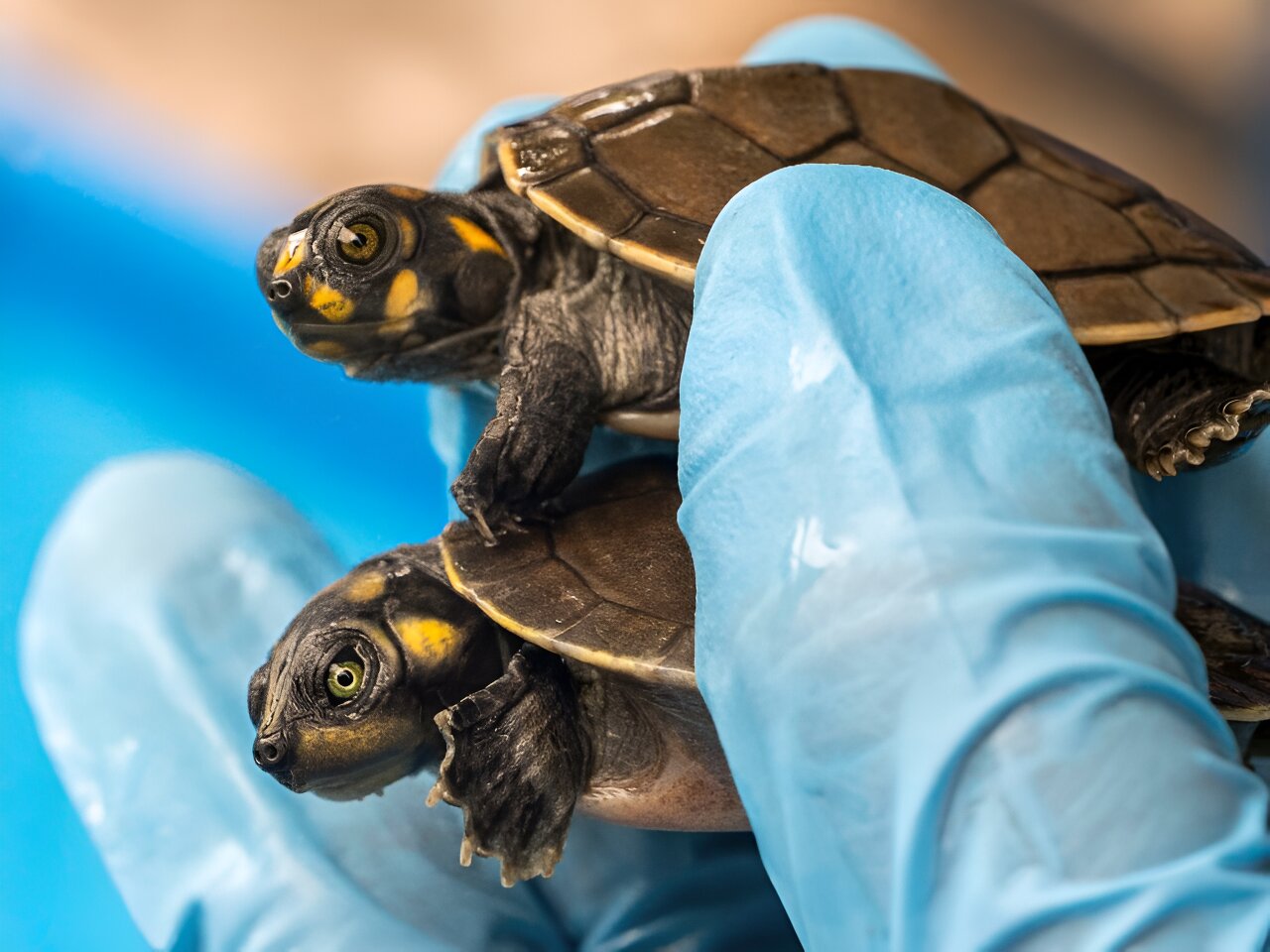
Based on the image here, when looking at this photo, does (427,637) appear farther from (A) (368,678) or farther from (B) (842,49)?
(B) (842,49)

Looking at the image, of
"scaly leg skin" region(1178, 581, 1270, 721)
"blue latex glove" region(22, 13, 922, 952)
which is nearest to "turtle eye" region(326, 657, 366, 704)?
"blue latex glove" region(22, 13, 922, 952)

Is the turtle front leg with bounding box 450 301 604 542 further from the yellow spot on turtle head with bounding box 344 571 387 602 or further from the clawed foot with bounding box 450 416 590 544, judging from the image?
the yellow spot on turtle head with bounding box 344 571 387 602

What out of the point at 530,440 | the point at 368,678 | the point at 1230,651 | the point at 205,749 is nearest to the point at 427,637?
the point at 368,678

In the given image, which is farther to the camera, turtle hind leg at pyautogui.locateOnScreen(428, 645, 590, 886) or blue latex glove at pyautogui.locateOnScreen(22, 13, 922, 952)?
blue latex glove at pyautogui.locateOnScreen(22, 13, 922, 952)

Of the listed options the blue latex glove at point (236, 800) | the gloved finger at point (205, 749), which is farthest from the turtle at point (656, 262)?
the gloved finger at point (205, 749)

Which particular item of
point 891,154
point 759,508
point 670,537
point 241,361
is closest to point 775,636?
point 759,508

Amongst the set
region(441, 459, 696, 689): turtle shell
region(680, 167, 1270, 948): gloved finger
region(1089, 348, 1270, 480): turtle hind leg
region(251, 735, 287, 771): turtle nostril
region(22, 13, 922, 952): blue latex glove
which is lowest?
region(22, 13, 922, 952): blue latex glove

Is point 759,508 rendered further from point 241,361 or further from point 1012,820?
point 241,361

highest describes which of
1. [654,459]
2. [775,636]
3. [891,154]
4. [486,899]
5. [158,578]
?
[891,154]
